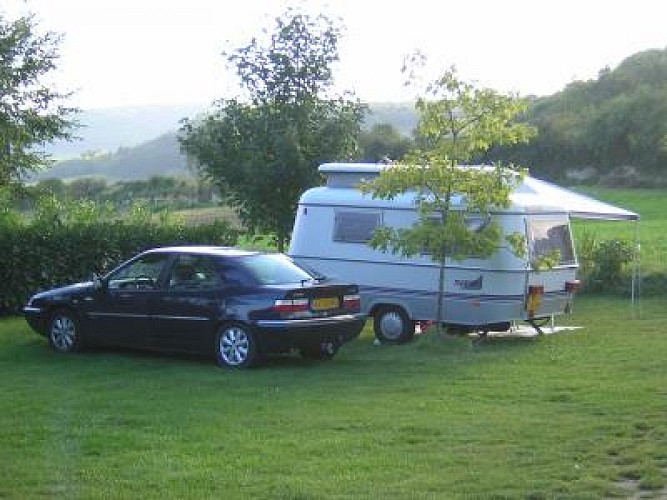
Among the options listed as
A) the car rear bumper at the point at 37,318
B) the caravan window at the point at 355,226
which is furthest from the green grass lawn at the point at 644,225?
the car rear bumper at the point at 37,318

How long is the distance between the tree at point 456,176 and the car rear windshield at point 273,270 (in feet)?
6.00

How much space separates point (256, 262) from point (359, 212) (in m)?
3.80

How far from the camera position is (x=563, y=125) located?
80.1 m

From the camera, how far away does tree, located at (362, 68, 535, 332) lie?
1537 cm

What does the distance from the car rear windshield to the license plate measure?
1.52 ft

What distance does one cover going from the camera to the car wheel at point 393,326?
54.3 feet

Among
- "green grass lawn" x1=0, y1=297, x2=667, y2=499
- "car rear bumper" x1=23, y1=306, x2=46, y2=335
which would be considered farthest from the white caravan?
"car rear bumper" x1=23, y1=306, x2=46, y2=335

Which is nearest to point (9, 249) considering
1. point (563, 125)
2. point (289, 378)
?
point (289, 378)

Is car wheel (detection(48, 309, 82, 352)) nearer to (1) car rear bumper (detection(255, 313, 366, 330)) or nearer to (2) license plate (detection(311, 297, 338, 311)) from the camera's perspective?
(1) car rear bumper (detection(255, 313, 366, 330))

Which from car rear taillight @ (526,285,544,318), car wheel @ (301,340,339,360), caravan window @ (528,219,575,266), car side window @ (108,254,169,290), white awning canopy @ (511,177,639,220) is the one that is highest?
white awning canopy @ (511,177,639,220)

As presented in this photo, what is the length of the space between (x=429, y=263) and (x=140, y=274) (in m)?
4.40

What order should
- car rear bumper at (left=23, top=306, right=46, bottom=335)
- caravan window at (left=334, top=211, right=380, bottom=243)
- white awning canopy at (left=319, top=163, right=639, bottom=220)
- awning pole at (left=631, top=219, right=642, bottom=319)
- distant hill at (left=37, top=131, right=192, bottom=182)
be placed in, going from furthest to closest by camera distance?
1. distant hill at (left=37, top=131, right=192, bottom=182)
2. awning pole at (left=631, top=219, right=642, bottom=319)
3. caravan window at (left=334, top=211, right=380, bottom=243)
4. white awning canopy at (left=319, top=163, right=639, bottom=220)
5. car rear bumper at (left=23, top=306, right=46, bottom=335)

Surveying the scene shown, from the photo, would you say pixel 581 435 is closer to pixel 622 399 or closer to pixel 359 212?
pixel 622 399

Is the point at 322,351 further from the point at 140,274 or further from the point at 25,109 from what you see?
the point at 25,109
